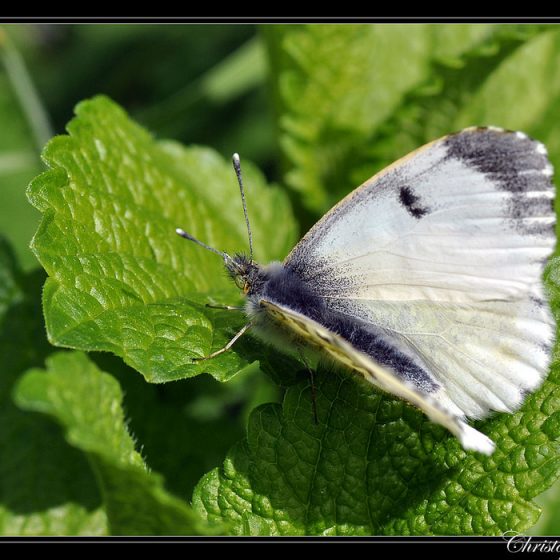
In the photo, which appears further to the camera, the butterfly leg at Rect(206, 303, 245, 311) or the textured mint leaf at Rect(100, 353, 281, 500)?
the textured mint leaf at Rect(100, 353, 281, 500)

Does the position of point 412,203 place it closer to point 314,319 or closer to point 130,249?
point 314,319

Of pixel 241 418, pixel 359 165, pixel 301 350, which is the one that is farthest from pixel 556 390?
pixel 241 418

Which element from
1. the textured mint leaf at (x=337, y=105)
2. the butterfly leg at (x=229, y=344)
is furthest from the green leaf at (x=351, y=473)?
the textured mint leaf at (x=337, y=105)

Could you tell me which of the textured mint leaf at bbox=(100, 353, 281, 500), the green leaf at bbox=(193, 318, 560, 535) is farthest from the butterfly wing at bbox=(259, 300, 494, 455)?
the textured mint leaf at bbox=(100, 353, 281, 500)

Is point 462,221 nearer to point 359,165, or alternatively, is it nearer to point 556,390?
point 556,390

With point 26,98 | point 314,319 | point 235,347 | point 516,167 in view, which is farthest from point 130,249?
point 26,98

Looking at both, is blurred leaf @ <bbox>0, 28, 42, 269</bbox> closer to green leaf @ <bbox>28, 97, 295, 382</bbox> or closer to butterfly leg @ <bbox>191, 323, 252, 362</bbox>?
green leaf @ <bbox>28, 97, 295, 382</bbox>

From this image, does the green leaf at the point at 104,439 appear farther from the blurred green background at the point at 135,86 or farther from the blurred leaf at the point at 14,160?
the blurred leaf at the point at 14,160
